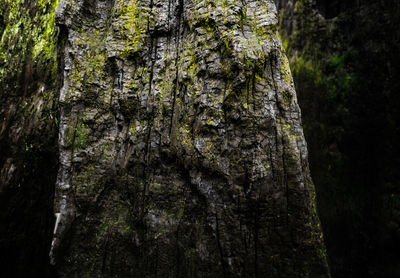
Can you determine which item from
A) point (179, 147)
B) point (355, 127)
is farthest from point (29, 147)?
point (355, 127)

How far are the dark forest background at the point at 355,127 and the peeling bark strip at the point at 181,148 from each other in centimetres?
285

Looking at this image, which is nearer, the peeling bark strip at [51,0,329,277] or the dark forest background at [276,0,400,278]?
the peeling bark strip at [51,0,329,277]

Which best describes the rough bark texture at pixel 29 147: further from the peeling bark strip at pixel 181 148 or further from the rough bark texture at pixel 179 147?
the peeling bark strip at pixel 181 148

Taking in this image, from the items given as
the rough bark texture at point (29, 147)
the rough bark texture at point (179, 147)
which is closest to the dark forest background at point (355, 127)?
the rough bark texture at point (179, 147)

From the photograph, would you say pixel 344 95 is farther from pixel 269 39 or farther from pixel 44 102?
pixel 44 102

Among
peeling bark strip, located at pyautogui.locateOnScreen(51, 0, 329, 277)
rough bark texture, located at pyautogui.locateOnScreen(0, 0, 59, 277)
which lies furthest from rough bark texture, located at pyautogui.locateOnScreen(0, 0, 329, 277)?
rough bark texture, located at pyautogui.locateOnScreen(0, 0, 59, 277)

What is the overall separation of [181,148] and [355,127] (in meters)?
4.30

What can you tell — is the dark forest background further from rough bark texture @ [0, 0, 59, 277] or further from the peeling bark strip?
rough bark texture @ [0, 0, 59, 277]

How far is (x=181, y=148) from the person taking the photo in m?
2.86

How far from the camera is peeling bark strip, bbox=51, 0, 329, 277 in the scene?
2611 millimetres

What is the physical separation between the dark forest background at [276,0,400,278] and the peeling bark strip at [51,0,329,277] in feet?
9.36

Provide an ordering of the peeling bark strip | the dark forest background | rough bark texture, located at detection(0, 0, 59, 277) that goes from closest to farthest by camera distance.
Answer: the peeling bark strip, rough bark texture, located at detection(0, 0, 59, 277), the dark forest background

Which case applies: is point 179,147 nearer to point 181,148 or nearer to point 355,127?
point 181,148

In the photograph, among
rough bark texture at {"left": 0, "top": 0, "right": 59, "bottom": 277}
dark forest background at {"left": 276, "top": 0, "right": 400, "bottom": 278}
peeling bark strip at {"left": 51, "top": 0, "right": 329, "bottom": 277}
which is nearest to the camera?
peeling bark strip at {"left": 51, "top": 0, "right": 329, "bottom": 277}
